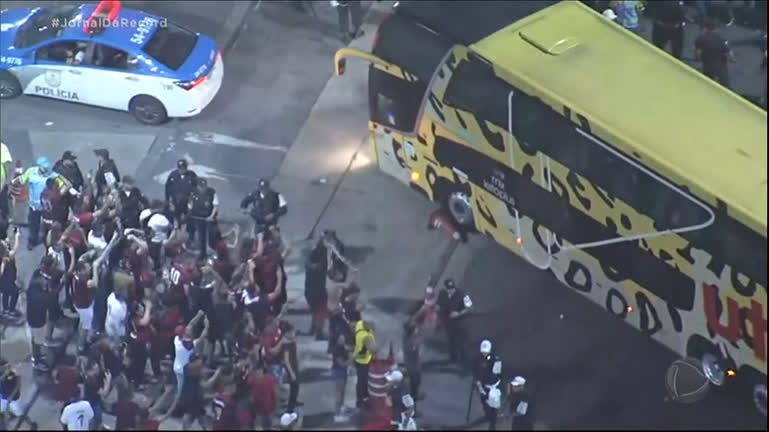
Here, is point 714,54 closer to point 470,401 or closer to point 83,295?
point 470,401

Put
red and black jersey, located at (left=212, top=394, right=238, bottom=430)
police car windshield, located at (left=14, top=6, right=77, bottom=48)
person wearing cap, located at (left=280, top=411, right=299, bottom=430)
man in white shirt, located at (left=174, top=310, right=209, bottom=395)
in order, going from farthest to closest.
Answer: police car windshield, located at (left=14, top=6, right=77, bottom=48)
person wearing cap, located at (left=280, top=411, right=299, bottom=430)
man in white shirt, located at (left=174, top=310, right=209, bottom=395)
red and black jersey, located at (left=212, top=394, right=238, bottom=430)

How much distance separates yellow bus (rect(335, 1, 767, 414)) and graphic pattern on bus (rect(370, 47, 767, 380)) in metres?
0.02

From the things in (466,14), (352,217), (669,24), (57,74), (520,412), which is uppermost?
(466,14)

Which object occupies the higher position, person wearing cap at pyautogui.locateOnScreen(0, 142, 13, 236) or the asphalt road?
person wearing cap at pyautogui.locateOnScreen(0, 142, 13, 236)

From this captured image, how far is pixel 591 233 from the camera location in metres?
18.1

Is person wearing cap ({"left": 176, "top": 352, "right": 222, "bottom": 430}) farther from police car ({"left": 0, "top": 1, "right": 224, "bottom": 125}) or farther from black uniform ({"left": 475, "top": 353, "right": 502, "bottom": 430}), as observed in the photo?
police car ({"left": 0, "top": 1, "right": 224, "bottom": 125})

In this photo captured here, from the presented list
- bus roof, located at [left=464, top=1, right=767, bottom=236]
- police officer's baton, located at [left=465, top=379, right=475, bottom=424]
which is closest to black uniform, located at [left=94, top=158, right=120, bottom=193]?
bus roof, located at [left=464, top=1, right=767, bottom=236]

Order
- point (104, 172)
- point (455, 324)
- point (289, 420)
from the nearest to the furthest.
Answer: point (289, 420) < point (455, 324) < point (104, 172)

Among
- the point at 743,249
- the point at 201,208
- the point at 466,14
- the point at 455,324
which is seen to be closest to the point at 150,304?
the point at 201,208

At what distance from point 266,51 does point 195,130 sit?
228 centimetres

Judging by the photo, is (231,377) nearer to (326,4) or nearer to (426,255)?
(426,255)

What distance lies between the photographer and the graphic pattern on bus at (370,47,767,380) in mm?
16844

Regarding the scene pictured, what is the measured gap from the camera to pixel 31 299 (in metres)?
17.3

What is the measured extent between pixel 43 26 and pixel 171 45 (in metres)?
2.00
